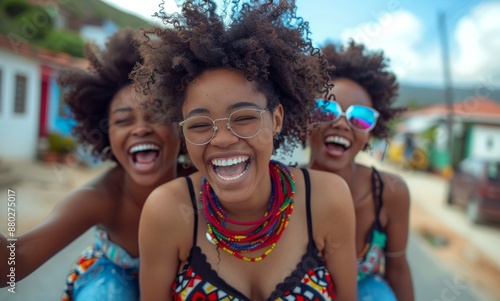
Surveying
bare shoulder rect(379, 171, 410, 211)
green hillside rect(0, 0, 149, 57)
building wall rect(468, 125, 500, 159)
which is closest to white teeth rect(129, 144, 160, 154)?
bare shoulder rect(379, 171, 410, 211)

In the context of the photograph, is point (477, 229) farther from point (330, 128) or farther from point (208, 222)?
point (208, 222)

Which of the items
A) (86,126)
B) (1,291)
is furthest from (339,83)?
(1,291)

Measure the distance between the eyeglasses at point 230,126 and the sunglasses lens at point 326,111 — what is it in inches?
24.9

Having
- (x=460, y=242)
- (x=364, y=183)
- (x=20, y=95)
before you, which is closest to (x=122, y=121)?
(x=364, y=183)

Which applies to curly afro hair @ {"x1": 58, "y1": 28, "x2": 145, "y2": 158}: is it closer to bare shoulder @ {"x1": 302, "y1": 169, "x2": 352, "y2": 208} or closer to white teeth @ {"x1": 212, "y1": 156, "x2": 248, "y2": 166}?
white teeth @ {"x1": 212, "y1": 156, "x2": 248, "y2": 166}

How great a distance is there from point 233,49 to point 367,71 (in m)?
1.23

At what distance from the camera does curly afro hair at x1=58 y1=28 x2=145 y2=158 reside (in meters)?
2.51

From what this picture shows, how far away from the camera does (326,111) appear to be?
7.70 feet

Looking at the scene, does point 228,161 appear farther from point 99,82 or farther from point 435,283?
point 435,283

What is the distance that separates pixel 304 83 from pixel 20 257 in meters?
1.43

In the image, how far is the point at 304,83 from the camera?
1.89m

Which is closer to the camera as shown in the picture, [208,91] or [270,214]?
[208,91]

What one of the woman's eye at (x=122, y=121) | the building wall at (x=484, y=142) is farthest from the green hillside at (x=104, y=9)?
the building wall at (x=484, y=142)

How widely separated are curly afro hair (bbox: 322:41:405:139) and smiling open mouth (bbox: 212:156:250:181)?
3.58ft
